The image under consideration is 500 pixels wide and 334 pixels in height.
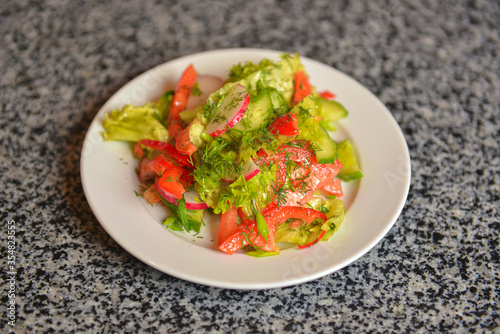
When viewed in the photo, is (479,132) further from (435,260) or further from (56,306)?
(56,306)

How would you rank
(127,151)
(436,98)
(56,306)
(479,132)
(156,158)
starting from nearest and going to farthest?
(56,306), (156,158), (127,151), (479,132), (436,98)

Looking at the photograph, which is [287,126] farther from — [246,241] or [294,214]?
[246,241]

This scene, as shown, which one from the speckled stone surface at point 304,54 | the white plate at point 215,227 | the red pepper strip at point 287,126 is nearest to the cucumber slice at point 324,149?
the red pepper strip at point 287,126

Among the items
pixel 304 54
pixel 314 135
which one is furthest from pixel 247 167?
pixel 304 54

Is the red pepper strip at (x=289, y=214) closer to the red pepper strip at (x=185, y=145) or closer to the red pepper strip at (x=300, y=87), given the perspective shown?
the red pepper strip at (x=185, y=145)

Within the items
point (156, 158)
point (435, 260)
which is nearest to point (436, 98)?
point (435, 260)

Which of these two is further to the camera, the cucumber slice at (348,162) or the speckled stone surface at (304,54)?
the cucumber slice at (348,162)
